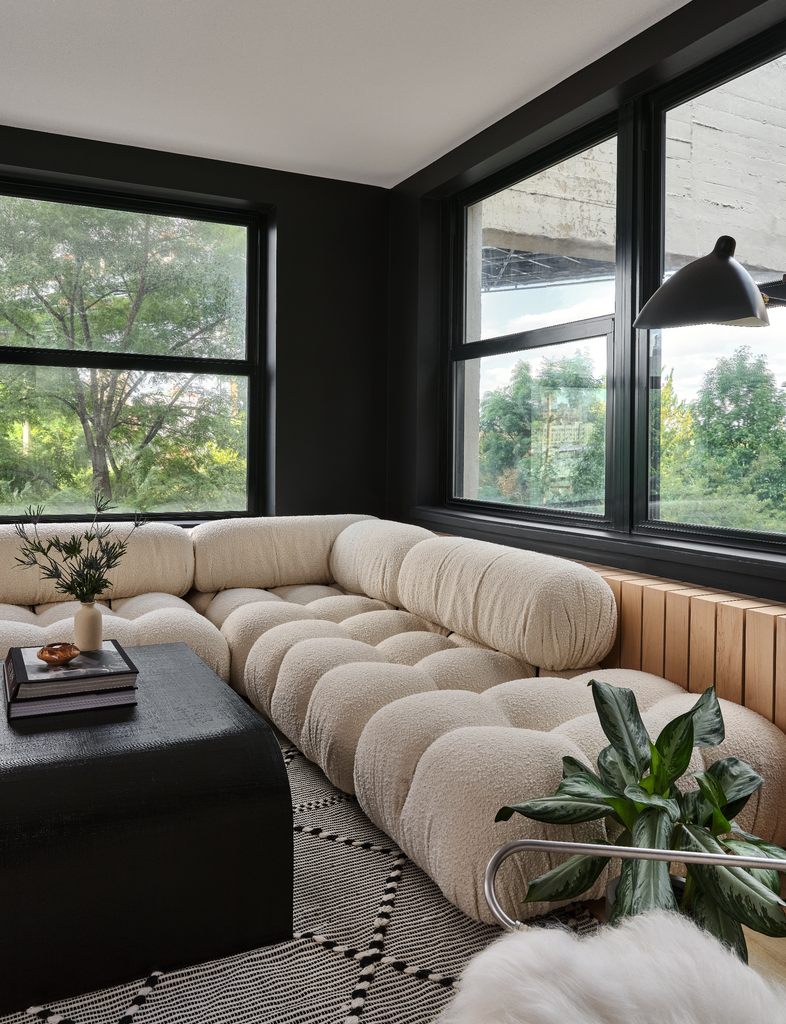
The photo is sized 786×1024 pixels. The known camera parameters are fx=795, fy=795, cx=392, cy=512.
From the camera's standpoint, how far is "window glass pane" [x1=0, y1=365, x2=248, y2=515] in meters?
3.97

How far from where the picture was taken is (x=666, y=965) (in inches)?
31.7

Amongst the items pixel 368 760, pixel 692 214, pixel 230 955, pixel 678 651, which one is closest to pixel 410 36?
pixel 692 214

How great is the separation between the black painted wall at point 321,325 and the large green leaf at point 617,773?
3.01 m

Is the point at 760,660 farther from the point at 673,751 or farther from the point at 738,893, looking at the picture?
the point at 738,893

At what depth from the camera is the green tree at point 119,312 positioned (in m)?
3.94

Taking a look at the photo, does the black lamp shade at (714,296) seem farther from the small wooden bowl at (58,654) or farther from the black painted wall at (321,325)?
the black painted wall at (321,325)

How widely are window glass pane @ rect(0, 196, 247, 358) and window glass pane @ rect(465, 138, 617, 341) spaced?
1371mm

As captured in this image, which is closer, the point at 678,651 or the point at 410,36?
the point at 678,651

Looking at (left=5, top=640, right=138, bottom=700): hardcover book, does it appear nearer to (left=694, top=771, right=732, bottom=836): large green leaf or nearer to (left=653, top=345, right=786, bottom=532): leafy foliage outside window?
(left=694, top=771, right=732, bottom=836): large green leaf

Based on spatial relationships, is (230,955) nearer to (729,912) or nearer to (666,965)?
(729,912)

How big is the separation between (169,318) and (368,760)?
9.95 feet

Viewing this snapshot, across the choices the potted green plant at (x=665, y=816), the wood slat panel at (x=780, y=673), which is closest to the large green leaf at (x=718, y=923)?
the potted green plant at (x=665, y=816)

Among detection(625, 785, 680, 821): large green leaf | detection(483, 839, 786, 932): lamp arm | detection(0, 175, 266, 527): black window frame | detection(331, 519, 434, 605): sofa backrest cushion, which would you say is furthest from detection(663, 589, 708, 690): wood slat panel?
detection(0, 175, 266, 527): black window frame

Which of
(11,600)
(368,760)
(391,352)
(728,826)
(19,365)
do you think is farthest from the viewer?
(391,352)
